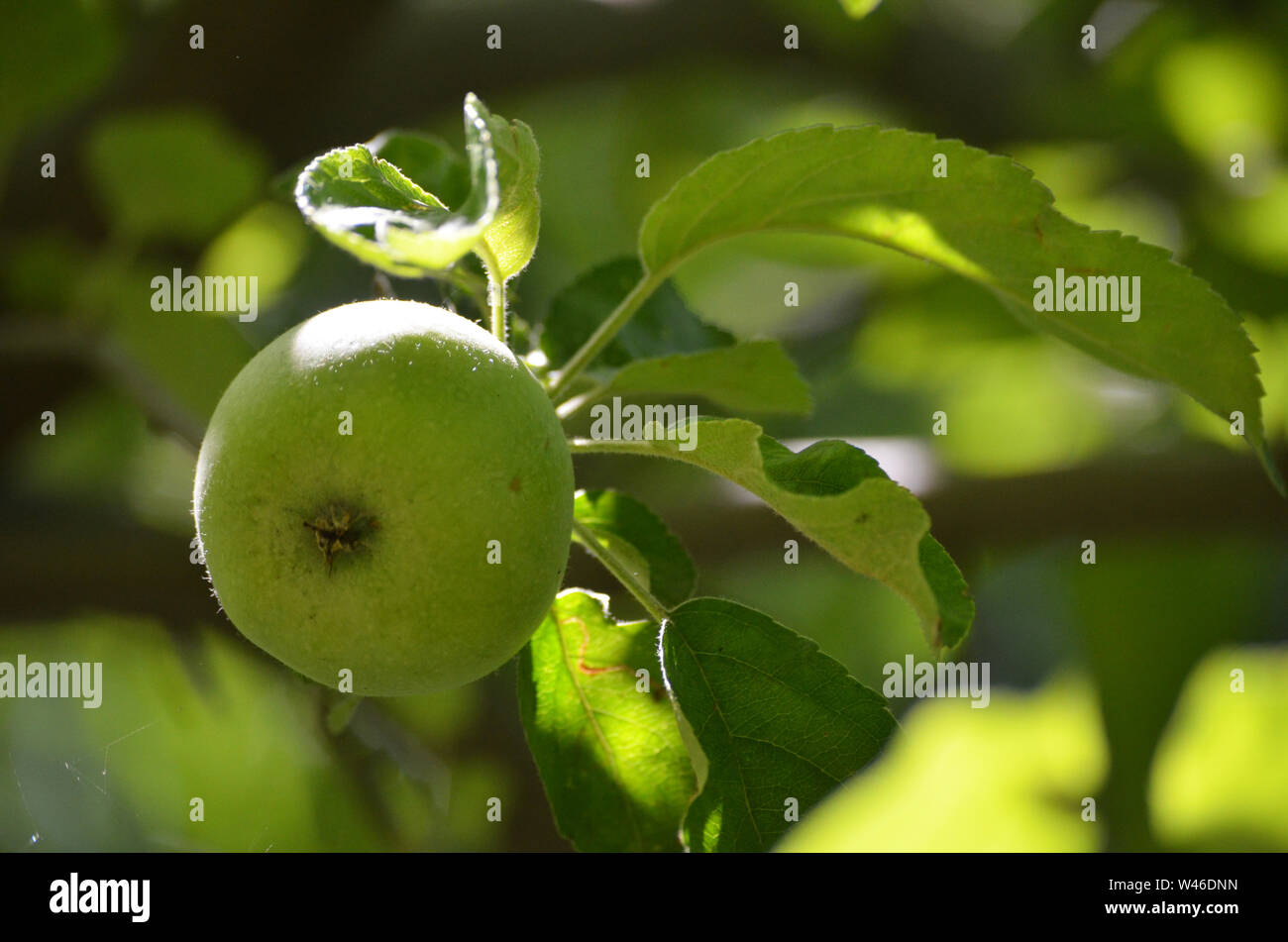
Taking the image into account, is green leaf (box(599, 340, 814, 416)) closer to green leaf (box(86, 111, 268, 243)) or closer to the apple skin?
the apple skin

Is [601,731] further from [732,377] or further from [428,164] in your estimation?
[428,164]

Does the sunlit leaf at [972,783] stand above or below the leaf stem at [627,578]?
below

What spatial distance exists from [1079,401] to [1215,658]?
1.86 feet

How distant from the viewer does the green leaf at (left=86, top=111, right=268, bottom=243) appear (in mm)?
1640

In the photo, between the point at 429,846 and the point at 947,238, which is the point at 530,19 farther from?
the point at 429,846

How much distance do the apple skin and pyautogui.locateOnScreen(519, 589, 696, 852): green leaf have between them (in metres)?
0.23

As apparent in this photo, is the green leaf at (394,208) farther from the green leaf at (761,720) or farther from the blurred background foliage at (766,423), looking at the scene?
the blurred background foliage at (766,423)

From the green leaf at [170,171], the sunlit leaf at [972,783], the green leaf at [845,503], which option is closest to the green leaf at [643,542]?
the green leaf at [845,503]

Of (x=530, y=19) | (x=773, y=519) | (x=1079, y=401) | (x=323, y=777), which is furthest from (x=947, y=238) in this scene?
(x=1079, y=401)

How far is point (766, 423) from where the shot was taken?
171 cm

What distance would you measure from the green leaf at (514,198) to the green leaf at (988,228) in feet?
0.37

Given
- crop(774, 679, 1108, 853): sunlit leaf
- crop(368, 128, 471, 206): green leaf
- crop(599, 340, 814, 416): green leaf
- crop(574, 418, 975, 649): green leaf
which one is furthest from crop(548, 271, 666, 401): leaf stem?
crop(774, 679, 1108, 853): sunlit leaf

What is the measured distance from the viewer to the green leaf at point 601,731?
1.00 meters

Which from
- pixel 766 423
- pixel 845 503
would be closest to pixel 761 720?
pixel 845 503
